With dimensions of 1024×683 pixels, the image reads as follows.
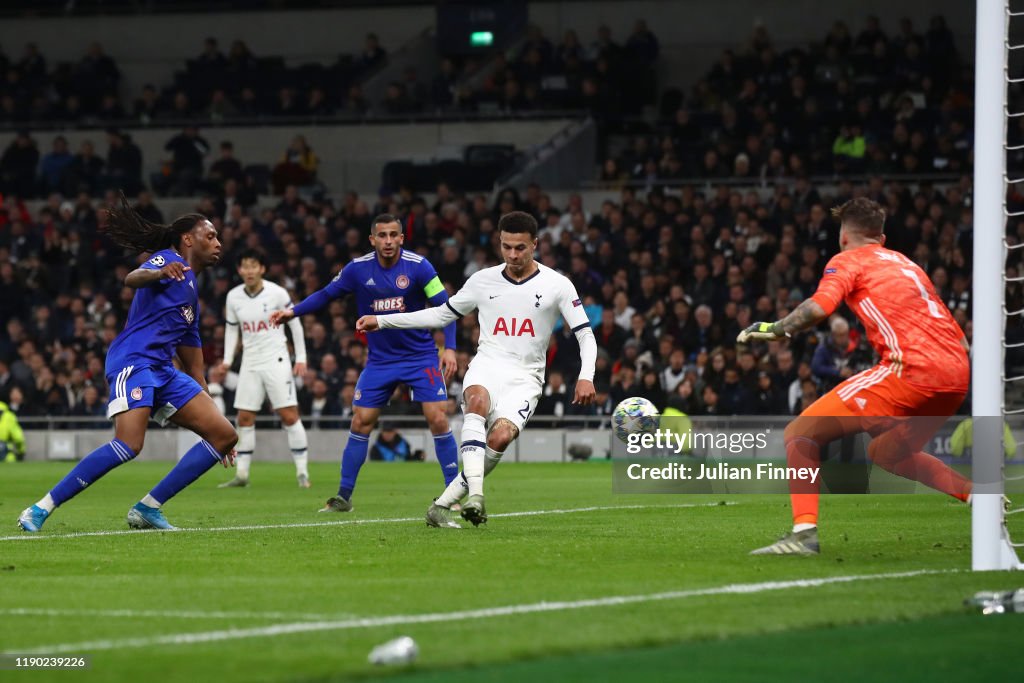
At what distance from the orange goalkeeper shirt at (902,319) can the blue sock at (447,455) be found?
5.18 meters

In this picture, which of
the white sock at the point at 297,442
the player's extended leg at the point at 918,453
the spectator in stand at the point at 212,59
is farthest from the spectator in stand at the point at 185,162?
the player's extended leg at the point at 918,453

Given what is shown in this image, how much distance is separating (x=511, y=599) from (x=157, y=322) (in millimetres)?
5021

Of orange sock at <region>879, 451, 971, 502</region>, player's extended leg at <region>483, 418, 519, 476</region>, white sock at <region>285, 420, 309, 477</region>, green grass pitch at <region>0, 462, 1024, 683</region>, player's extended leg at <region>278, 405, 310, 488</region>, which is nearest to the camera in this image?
green grass pitch at <region>0, 462, 1024, 683</region>

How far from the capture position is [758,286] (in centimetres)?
2686

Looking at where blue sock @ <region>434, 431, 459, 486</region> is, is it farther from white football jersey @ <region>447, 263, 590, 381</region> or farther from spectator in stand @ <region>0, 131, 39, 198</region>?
spectator in stand @ <region>0, 131, 39, 198</region>

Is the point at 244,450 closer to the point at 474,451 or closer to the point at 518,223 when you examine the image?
the point at 474,451

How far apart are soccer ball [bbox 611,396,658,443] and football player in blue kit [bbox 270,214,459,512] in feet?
6.23

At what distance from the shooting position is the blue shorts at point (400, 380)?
561 inches

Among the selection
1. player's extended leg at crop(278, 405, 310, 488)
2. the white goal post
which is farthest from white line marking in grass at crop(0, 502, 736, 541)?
player's extended leg at crop(278, 405, 310, 488)

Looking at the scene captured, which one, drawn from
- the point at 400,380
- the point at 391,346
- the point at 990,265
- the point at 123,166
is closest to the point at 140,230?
the point at 391,346

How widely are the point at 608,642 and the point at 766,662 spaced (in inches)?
25.9

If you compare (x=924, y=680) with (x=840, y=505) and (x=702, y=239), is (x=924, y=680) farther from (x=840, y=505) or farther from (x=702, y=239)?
(x=702, y=239)

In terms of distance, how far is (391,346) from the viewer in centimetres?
1428

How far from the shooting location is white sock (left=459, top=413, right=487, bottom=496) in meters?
11.4
